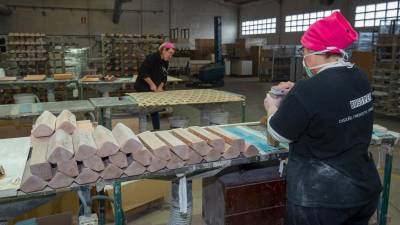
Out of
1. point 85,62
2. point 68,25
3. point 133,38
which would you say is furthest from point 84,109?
point 68,25

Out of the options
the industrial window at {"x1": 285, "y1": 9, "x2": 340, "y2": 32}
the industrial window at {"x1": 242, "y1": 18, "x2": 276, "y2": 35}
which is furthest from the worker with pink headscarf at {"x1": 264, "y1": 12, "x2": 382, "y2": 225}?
the industrial window at {"x1": 242, "y1": 18, "x2": 276, "y2": 35}

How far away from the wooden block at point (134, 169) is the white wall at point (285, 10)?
12998 millimetres

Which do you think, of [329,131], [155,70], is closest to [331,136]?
[329,131]

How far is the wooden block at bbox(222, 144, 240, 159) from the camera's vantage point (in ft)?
8.66

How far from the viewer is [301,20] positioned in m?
16.8

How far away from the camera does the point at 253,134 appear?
322cm

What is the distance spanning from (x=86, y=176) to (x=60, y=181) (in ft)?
0.49

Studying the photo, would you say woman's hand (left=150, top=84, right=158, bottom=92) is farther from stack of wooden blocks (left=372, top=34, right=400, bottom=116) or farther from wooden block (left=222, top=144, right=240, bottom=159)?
stack of wooden blocks (left=372, top=34, right=400, bottom=116)

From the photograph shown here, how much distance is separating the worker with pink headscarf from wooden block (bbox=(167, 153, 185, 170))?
722 millimetres

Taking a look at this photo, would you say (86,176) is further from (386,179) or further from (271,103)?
(386,179)

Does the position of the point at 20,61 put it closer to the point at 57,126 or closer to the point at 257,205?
the point at 57,126

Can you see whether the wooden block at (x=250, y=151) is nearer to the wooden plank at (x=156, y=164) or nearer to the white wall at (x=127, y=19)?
the wooden plank at (x=156, y=164)

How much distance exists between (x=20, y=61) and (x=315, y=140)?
11.4m

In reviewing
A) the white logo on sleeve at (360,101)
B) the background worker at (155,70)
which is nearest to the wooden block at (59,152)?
the white logo on sleeve at (360,101)
